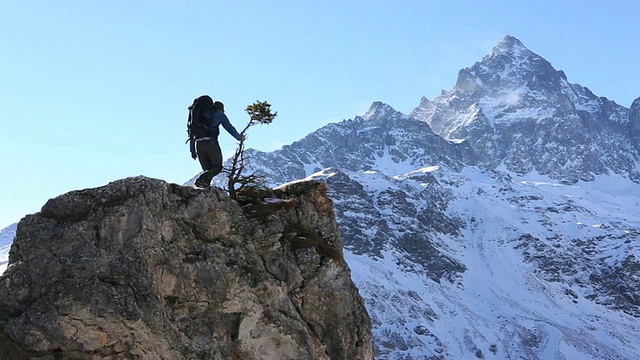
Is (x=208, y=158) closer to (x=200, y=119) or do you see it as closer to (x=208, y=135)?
(x=208, y=135)

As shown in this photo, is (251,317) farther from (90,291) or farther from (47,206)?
(47,206)

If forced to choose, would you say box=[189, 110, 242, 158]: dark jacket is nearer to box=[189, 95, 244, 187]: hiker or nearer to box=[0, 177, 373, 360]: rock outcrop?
box=[189, 95, 244, 187]: hiker

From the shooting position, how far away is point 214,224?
57.1 ft

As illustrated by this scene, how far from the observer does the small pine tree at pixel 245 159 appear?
62.4 ft

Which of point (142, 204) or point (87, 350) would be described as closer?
point (87, 350)

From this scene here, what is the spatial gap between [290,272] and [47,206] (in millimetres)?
5197

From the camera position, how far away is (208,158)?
19375 mm

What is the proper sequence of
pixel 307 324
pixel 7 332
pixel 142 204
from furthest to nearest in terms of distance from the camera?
pixel 307 324, pixel 142 204, pixel 7 332

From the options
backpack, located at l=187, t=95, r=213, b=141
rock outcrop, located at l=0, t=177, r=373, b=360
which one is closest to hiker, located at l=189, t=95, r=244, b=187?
backpack, located at l=187, t=95, r=213, b=141

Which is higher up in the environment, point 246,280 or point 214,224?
point 214,224

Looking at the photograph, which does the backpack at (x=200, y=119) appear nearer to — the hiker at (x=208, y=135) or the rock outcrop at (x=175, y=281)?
the hiker at (x=208, y=135)

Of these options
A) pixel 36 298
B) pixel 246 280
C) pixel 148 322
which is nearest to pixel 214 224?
pixel 246 280

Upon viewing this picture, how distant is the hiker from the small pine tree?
0.41 m

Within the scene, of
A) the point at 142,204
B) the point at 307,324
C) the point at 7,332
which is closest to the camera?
the point at 7,332
